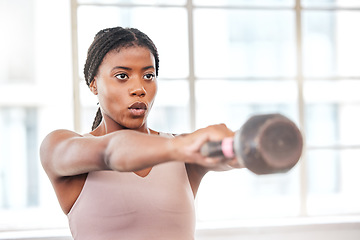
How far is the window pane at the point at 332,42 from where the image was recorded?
2.33 metres

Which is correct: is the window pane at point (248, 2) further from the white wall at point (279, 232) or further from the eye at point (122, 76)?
the eye at point (122, 76)

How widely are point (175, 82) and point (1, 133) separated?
40.9 inches

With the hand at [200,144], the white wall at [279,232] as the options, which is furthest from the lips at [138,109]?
the white wall at [279,232]

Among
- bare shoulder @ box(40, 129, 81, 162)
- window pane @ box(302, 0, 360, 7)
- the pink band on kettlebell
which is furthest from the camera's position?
window pane @ box(302, 0, 360, 7)

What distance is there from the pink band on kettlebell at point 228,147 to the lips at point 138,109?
0.36 meters

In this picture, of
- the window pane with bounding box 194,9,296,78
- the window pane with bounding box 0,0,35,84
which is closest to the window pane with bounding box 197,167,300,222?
the window pane with bounding box 194,9,296,78

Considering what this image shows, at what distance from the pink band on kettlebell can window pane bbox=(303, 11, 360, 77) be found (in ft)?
6.06

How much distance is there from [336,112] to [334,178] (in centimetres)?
34

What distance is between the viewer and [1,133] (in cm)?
254

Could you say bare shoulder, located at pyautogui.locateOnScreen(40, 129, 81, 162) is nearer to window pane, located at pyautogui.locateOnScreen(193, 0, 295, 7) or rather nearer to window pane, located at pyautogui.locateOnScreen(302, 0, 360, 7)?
window pane, located at pyautogui.locateOnScreen(193, 0, 295, 7)

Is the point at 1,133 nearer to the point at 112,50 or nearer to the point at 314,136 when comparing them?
the point at 314,136

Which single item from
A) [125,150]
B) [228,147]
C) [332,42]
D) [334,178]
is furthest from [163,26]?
[228,147]

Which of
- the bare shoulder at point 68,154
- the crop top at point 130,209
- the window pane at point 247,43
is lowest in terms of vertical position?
the crop top at point 130,209

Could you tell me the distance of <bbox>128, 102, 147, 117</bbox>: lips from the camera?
3.03ft
